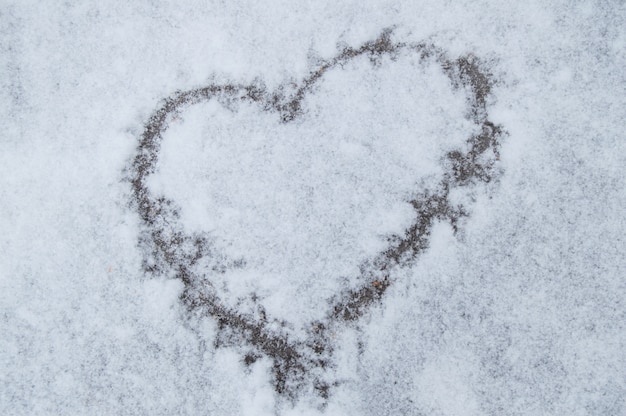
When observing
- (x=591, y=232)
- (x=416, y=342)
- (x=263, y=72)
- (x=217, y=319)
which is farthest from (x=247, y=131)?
(x=591, y=232)

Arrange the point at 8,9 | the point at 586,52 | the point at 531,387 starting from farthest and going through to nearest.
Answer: the point at 8,9 → the point at 586,52 → the point at 531,387

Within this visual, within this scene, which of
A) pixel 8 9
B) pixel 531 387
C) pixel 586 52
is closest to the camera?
pixel 531 387

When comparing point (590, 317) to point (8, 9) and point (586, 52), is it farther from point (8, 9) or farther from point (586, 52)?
point (8, 9)

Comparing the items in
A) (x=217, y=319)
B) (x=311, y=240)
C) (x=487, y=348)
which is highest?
(x=311, y=240)

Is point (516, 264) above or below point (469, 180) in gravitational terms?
below
